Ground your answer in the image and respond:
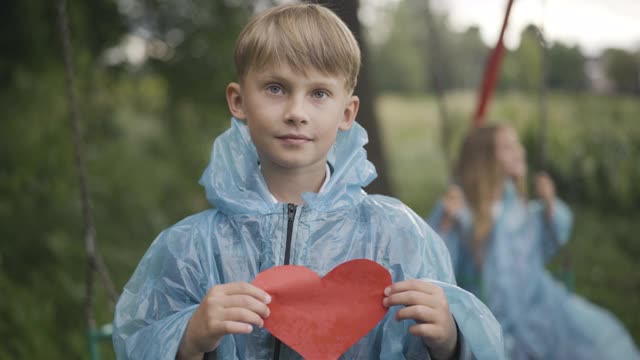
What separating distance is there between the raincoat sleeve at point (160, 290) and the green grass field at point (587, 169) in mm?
3710

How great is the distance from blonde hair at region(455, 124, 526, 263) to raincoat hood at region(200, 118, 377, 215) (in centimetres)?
282

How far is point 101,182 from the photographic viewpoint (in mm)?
6656

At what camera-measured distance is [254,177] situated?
1.88 meters

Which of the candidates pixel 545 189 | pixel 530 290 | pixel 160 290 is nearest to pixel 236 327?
pixel 160 290

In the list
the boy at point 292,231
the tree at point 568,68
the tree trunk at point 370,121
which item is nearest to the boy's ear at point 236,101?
the boy at point 292,231

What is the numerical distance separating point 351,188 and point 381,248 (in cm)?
17

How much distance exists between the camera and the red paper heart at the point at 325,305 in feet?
5.34

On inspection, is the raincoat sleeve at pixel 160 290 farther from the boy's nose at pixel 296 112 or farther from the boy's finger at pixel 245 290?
the boy's nose at pixel 296 112

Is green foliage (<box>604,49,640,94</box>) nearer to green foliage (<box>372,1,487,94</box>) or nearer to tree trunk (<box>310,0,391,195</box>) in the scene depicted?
green foliage (<box>372,1,487,94</box>)

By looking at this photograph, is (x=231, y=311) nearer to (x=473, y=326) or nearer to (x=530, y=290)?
(x=473, y=326)

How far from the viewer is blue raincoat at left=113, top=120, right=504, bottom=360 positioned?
173 cm

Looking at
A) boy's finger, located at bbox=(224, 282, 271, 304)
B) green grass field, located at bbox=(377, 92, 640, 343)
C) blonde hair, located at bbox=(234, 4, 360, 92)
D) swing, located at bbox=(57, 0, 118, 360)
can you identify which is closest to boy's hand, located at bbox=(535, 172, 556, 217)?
green grass field, located at bbox=(377, 92, 640, 343)

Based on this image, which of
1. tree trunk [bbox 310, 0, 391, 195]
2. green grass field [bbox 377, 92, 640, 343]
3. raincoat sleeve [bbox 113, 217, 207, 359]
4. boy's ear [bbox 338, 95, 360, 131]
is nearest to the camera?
raincoat sleeve [bbox 113, 217, 207, 359]

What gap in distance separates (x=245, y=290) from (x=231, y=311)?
53mm
